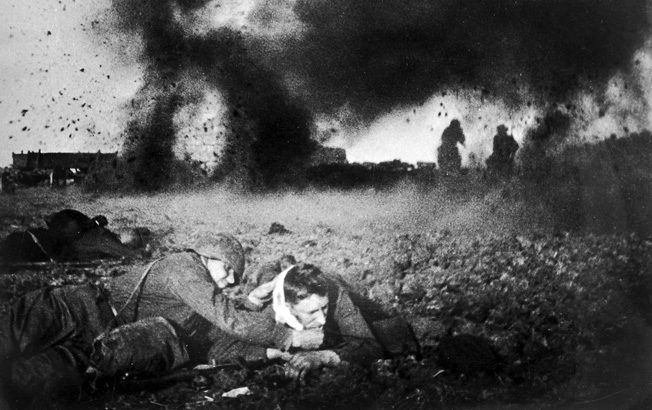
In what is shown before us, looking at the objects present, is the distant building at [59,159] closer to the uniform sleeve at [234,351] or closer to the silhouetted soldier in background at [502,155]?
the uniform sleeve at [234,351]

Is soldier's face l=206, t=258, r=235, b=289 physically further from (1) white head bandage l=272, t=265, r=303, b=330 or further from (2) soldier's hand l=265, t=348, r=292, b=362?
(2) soldier's hand l=265, t=348, r=292, b=362

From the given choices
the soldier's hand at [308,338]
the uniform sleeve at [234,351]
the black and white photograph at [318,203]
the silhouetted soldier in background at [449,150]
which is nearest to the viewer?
the black and white photograph at [318,203]

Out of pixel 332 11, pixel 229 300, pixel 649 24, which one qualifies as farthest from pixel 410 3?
pixel 229 300

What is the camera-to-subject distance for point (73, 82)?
4.58 meters

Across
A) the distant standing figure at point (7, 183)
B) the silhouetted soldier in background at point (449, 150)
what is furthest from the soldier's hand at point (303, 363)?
the distant standing figure at point (7, 183)

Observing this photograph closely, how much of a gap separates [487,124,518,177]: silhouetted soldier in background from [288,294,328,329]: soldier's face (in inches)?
61.9

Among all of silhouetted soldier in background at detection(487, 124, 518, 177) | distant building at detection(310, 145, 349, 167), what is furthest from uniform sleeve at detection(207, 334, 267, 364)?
silhouetted soldier in background at detection(487, 124, 518, 177)

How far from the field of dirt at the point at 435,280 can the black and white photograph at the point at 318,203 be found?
16 millimetres

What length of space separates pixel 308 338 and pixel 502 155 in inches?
76.1

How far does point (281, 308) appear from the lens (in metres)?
4.76

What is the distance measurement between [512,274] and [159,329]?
2.56 meters

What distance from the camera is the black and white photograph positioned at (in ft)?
14.9

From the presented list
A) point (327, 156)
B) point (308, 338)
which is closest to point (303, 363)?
point (308, 338)

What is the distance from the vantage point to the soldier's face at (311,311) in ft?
15.7
